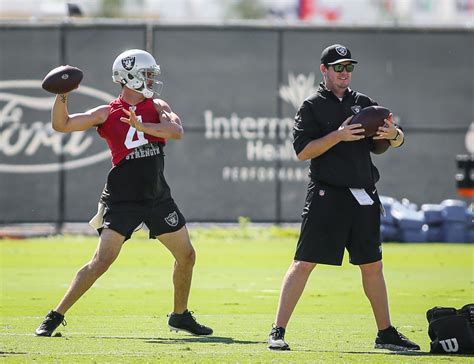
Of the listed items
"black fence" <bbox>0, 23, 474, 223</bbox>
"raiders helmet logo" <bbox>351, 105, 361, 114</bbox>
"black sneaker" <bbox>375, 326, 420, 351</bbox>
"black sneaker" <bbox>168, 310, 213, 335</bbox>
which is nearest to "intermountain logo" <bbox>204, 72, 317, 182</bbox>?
"black fence" <bbox>0, 23, 474, 223</bbox>

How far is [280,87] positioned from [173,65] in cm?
197

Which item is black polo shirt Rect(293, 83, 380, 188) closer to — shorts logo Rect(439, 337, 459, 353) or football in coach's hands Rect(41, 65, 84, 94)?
shorts logo Rect(439, 337, 459, 353)

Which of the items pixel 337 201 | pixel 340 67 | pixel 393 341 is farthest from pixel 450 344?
pixel 340 67

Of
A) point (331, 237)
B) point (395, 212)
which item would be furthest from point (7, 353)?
point (395, 212)

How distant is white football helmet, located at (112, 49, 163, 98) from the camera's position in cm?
1016

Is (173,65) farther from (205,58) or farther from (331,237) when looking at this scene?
(331,237)

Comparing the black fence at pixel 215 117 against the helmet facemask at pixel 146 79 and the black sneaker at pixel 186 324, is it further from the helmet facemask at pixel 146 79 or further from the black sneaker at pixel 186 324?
the helmet facemask at pixel 146 79

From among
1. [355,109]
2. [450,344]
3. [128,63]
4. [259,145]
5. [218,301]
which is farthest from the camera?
[259,145]

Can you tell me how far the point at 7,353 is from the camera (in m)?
8.98

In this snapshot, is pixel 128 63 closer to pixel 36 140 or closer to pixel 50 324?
pixel 50 324

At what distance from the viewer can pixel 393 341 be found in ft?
31.0

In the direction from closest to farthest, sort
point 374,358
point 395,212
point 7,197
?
point 374,358 < point 395,212 < point 7,197

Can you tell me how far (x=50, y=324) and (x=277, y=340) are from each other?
1961mm

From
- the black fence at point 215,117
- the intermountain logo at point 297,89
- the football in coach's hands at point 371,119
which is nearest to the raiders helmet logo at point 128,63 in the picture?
the football in coach's hands at point 371,119
